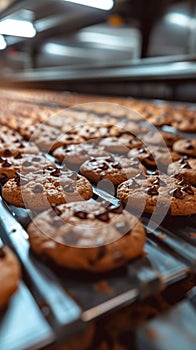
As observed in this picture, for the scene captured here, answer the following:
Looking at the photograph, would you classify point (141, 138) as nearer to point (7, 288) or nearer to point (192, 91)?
point (7, 288)

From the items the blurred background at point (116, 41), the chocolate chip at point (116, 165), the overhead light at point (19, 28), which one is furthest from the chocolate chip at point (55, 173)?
the overhead light at point (19, 28)

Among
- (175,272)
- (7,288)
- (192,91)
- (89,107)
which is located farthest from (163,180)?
(192,91)

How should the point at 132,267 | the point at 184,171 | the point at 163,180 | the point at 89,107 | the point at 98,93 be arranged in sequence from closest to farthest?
the point at 132,267, the point at 163,180, the point at 184,171, the point at 89,107, the point at 98,93

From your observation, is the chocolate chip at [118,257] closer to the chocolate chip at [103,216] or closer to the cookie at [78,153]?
the chocolate chip at [103,216]

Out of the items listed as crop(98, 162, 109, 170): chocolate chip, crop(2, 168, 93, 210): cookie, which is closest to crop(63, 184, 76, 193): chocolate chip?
crop(2, 168, 93, 210): cookie

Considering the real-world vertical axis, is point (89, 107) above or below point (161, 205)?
below

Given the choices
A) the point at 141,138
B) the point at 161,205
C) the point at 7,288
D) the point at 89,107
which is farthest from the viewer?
the point at 89,107

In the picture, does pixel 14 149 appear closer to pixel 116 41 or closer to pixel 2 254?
pixel 2 254

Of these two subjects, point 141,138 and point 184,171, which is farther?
point 141,138

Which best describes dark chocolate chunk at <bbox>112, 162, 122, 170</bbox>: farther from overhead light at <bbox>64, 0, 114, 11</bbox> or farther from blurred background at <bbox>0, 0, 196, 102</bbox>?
overhead light at <bbox>64, 0, 114, 11</bbox>
